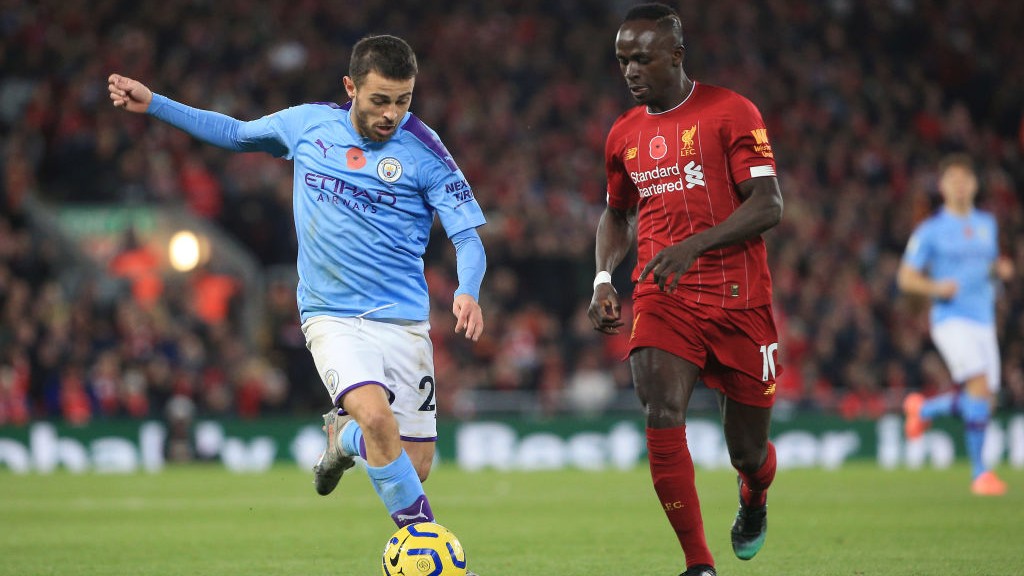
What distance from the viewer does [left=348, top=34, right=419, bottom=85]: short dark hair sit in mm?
5988

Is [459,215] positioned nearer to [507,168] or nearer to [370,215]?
[370,215]

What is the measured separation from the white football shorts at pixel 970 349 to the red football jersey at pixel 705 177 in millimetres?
5935

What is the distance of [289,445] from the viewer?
56.5 feet

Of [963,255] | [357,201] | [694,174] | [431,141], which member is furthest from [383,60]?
[963,255]

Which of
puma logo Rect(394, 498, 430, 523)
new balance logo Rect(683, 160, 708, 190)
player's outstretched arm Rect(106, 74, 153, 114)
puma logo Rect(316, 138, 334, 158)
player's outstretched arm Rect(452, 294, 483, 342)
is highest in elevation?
player's outstretched arm Rect(106, 74, 153, 114)

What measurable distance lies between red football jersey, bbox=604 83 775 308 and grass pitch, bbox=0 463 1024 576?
4.80 feet

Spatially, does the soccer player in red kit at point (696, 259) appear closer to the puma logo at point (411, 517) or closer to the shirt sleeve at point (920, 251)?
the puma logo at point (411, 517)

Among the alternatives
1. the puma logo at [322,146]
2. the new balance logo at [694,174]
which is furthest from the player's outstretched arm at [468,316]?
the new balance logo at [694,174]

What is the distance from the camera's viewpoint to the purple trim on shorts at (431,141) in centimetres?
626

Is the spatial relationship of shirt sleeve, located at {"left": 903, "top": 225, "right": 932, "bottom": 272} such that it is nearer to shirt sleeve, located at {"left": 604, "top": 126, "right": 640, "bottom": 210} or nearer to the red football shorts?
shirt sleeve, located at {"left": 604, "top": 126, "right": 640, "bottom": 210}

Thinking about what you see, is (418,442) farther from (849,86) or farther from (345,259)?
(849,86)

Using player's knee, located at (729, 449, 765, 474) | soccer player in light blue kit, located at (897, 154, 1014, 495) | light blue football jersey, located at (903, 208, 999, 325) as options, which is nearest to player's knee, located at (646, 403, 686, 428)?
player's knee, located at (729, 449, 765, 474)

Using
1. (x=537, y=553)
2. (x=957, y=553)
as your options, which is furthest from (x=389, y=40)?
(x=957, y=553)

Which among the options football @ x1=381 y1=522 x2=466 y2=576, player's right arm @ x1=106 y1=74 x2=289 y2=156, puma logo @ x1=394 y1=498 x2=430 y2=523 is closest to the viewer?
football @ x1=381 y1=522 x2=466 y2=576
